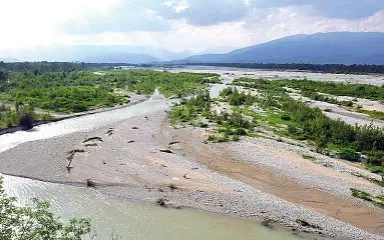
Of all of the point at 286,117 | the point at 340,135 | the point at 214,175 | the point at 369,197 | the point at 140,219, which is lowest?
the point at 140,219

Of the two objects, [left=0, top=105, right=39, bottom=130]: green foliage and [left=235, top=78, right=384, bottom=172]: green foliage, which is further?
[left=0, top=105, right=39, bottom=130]: green foliage

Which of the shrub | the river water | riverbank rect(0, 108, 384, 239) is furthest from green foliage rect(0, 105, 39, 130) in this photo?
the shrub

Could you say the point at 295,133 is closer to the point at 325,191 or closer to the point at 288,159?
the point at 288,159

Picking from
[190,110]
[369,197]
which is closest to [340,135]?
[369,197]

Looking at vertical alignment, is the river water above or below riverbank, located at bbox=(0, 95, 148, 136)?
below

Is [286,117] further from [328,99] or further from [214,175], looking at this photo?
[328,99]

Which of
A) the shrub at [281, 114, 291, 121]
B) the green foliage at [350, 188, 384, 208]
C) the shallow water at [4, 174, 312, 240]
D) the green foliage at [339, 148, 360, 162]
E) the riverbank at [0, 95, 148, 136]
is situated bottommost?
the shallow water at [4, 174, 312, 240]

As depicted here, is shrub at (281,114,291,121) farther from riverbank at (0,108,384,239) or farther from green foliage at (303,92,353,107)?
green foliage at (303,92,353,107)
